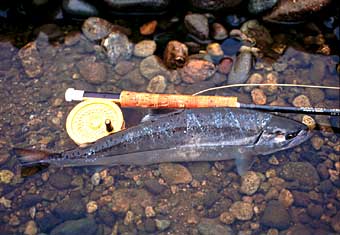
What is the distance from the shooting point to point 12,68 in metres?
6.16

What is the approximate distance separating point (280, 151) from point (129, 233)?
7.54ft

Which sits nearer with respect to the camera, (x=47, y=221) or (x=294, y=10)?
(x=47, y=221)

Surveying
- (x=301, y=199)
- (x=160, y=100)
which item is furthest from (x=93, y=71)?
(x=301, y=199)

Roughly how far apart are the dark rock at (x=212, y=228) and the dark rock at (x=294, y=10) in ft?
11.1

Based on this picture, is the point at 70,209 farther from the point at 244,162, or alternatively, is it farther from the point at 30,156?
the point at 244,162

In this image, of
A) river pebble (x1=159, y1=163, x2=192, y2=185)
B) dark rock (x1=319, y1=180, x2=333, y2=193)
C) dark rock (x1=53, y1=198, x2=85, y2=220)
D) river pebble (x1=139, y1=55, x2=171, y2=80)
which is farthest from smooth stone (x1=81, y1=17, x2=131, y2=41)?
dark rock (x1=319, y1=180, x2=333, y2=193)

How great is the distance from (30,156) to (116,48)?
2201mm

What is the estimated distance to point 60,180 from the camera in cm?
527

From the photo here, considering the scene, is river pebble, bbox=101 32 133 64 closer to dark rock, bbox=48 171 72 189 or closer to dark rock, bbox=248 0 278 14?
dark rock, bbox=48 171 72 189

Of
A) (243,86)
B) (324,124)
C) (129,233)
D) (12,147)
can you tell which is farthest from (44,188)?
(324,124)

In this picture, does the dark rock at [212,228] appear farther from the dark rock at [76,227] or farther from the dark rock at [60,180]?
the dark rock at [60,180]

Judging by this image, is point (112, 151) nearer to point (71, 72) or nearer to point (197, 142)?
point (197, 142)

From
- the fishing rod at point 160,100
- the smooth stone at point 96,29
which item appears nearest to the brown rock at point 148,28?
the smooth stone at point 96,29

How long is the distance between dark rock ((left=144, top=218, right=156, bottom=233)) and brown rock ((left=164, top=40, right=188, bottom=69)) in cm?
235
